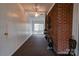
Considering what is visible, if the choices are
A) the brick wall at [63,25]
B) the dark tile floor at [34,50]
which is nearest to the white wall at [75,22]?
the brick wall at [63,25]

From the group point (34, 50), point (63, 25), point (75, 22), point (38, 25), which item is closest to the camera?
point (75, 22)

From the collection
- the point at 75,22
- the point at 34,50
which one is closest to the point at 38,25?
the point at 34,50

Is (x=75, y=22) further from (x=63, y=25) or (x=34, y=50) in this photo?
(x=34, y=50)

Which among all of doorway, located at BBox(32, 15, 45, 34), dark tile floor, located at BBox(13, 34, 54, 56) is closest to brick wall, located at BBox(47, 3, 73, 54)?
dark tile floor, located at BBox(13, 34, 54, 56)

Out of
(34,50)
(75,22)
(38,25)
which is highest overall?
(75,22)

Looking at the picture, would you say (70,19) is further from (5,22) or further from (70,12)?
(5,22)

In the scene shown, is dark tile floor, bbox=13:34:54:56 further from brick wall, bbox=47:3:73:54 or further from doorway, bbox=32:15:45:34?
doorway, bbox=32:15:45:34

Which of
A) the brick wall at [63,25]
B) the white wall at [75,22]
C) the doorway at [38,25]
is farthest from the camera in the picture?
the doorway at [38,25]

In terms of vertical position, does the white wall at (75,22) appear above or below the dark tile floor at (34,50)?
above

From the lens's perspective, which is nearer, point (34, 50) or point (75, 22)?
point (75, 22)

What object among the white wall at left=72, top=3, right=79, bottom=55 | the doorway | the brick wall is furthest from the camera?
the doorway

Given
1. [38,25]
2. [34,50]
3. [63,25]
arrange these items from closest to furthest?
[63,25]
[34,50]
[38,25]

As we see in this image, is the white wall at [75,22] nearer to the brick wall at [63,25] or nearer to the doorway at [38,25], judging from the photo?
the brick wall at [63,25]

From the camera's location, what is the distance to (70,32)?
6867 millimetres
